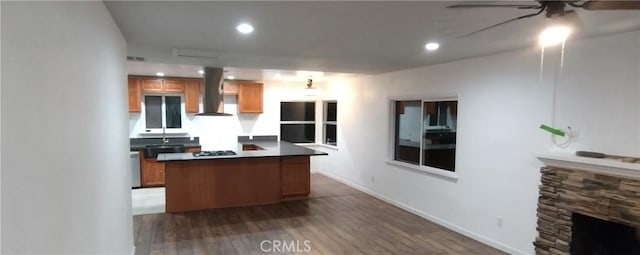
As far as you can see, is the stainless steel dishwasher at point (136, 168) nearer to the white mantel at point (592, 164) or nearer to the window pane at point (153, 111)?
the window pane at point (153, 111)

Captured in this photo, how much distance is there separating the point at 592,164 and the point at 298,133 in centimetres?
620

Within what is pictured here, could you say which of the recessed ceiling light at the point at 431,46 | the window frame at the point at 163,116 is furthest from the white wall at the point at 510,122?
the window frame at the point at 163,116

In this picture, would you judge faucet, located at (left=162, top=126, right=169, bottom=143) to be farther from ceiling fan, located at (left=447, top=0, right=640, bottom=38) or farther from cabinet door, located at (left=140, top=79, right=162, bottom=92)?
ceiling fan, located at (left=447, top=0, right=640, bottom=38)

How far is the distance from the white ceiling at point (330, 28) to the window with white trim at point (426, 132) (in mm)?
874

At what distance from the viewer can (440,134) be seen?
4.75 m

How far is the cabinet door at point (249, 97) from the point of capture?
24.1ft

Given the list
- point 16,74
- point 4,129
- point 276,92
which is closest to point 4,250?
point 4,129

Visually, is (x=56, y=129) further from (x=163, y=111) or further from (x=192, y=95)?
(x=163, y=111)

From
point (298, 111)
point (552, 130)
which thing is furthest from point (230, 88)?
point (552, 130)

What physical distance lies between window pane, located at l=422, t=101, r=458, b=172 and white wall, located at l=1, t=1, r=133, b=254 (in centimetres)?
393

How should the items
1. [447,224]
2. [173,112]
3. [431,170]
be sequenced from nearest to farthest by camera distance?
1. [447,224]
2. [431,170]
3. [173,112]

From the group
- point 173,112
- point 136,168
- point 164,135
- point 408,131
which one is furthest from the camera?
point 173,112

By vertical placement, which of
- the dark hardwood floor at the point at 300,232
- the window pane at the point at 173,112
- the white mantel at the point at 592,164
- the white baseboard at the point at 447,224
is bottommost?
the dark hardwood floor at the point at 300,232

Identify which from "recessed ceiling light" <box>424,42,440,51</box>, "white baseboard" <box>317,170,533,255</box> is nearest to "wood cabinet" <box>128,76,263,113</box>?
"white baseboard" <box>317,170,533,255</box>
